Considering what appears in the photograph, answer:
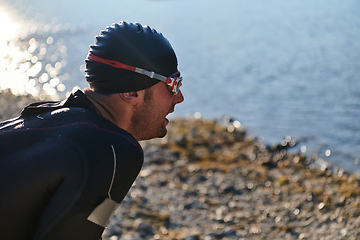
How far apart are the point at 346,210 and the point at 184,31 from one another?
36.9 meters

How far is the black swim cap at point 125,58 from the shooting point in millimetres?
2811

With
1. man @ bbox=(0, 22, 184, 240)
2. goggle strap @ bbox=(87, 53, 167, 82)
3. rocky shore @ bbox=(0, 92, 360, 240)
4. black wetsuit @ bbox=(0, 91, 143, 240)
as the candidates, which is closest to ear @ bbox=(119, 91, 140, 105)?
man @ bbox=(0, 22, 184, 240)

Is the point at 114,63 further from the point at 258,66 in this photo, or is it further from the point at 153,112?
the point at 258,66

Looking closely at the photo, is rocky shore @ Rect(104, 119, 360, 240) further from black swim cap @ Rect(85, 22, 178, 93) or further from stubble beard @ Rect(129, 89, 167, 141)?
black swim cap @ Rect(85, 22, 178, 93)

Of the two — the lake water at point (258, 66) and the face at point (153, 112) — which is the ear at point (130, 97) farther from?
the lake water at point (258, 66)

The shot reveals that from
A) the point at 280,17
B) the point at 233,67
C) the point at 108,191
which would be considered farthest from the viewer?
the point at 280,17

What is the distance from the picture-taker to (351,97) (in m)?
19.3

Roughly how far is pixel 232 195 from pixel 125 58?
7478 mm

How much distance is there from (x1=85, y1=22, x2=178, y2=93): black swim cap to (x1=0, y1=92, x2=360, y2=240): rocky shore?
4485mm

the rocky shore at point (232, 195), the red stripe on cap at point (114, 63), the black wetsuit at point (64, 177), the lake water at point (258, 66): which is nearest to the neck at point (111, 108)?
the red stripe on cap at point (114, 63)

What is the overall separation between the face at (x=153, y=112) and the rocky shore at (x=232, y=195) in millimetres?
4303

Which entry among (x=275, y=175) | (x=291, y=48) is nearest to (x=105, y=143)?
(x=275, y=175)

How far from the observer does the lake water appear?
1642 cm

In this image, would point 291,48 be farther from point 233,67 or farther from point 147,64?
point 147,64
